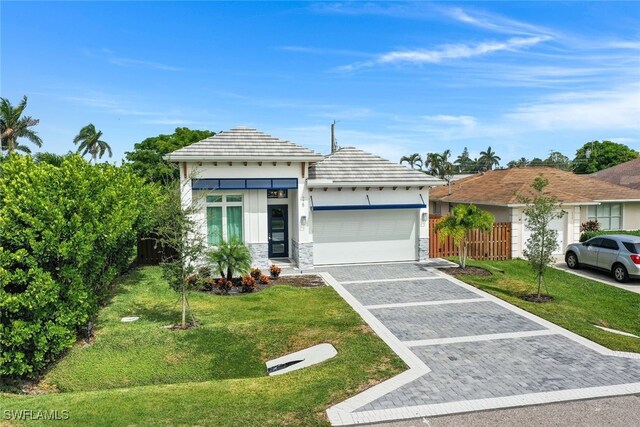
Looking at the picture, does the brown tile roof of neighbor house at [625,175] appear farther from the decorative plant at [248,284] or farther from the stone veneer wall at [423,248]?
the decorative plant at [248,284]

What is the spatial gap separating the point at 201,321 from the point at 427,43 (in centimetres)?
1340

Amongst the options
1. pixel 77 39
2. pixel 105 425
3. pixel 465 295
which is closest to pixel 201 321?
pixel 105 425

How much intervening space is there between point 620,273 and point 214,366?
15.5 meters

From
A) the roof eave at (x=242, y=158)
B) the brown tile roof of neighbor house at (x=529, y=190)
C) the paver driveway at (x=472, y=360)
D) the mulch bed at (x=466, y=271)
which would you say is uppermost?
the roof eave at (x=242, y=158)

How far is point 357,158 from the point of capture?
65.1 feet

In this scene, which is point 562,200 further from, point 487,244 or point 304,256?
point 304,256

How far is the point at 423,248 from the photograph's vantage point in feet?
62.8

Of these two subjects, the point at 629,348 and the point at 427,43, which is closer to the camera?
the point at 629,348

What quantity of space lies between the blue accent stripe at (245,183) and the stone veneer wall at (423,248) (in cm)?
628

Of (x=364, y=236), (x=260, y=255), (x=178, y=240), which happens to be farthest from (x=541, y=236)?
(x=178, y=240)

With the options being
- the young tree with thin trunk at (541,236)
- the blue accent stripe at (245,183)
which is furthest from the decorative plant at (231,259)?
the young tree with thin trunk at (541,236)

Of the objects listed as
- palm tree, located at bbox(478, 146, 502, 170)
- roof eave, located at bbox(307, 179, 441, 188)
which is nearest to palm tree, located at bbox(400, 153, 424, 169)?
palm tree, located at bbox(478, 146, 502, 170)

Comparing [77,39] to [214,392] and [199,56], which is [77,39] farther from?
[214,392]

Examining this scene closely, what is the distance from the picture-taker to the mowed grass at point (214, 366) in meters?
6.31
